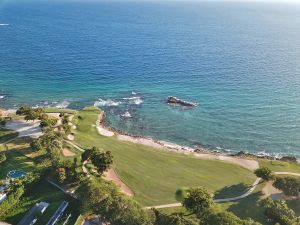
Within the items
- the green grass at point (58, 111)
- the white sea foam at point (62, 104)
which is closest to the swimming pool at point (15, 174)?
the green grass at point (58, 111)

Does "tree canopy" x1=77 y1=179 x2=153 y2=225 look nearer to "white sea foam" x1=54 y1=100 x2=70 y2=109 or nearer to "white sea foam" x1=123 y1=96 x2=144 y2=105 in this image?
"white sea foam" x1=54 y1=100 x2=70 y2=109

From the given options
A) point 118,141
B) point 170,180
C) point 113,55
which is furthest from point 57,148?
point 113,55

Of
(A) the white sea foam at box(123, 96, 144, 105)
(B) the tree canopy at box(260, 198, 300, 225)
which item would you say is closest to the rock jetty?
(A) the white sea foam at box(123, 96, 144, 105)

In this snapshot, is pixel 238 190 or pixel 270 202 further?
pixel 238 190

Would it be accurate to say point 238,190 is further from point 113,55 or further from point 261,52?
point 261,52

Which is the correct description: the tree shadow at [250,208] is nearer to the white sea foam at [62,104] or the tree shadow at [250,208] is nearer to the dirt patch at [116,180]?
the dirt patch at [116,180]

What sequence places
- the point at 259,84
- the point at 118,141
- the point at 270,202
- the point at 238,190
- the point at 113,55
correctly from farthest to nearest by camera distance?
the point at 113,55
the point at 259,84
the point at 118,141
the point at 238,190
the point at 270,202

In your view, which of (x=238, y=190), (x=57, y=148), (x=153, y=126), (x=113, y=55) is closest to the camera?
(x=238, y=190)

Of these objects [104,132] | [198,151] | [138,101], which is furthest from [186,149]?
[138,101]
